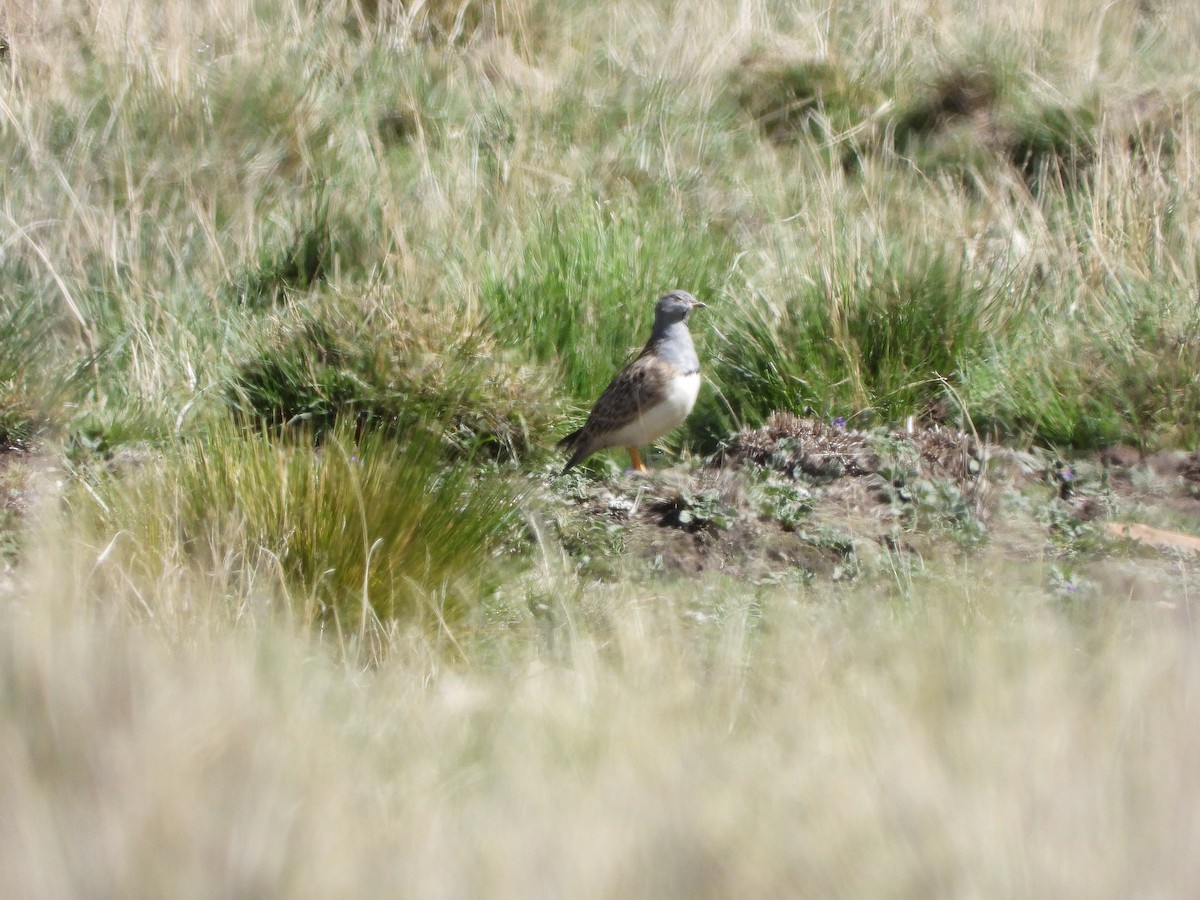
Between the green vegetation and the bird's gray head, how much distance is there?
0.40 meters

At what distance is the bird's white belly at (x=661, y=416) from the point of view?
16.9ft

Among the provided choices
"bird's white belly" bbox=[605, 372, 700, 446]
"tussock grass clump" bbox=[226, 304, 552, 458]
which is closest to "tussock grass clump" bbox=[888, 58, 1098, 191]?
"bird's white belly" bbox=[605, 372, 700, 446]

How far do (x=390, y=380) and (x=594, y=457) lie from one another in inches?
39.2

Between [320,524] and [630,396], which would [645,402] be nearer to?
[630,396]

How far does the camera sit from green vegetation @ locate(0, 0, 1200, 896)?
5.88 ft

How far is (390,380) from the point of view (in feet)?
17.2

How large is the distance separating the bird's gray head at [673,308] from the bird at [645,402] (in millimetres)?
65

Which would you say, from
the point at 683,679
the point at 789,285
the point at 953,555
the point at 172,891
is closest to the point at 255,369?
the point at 789,285

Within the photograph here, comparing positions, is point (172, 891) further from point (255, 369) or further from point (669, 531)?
point (255, 369)

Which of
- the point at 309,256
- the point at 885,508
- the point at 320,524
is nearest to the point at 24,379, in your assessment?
the point at 320,524

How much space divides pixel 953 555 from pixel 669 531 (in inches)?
35.8

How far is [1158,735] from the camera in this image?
1.90 meters

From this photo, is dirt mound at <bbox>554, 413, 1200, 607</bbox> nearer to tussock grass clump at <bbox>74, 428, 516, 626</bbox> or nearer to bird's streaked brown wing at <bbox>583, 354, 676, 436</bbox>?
bird's streaked brown wing at <bbox>583, 354, 676, 436</bbox>

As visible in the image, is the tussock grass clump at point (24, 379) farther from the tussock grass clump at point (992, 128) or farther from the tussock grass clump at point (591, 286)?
the tussock grass clump at point (992, 128)
